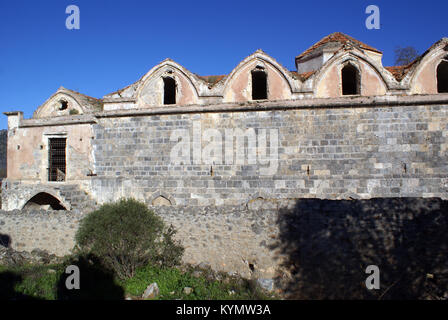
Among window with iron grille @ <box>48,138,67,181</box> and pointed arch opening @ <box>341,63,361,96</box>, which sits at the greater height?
pointed arch opening @ <box>341,63,361,96</box>

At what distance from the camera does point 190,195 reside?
9703 millimetres

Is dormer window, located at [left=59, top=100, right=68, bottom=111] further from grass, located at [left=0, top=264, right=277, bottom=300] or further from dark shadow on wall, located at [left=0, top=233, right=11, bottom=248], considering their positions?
grass, located at [left=0, top=264, right=277, bottom=300]

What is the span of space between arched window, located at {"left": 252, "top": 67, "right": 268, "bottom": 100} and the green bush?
631cm

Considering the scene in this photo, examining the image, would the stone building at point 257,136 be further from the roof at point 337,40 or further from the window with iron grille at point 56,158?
the roof at point 337,40

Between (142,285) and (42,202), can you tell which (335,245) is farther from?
(42,202)

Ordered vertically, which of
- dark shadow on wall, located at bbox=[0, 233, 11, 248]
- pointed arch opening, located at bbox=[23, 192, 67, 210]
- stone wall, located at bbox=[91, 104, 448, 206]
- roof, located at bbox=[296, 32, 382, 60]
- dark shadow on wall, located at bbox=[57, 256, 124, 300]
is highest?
roof, located at bbox=[296, 32, 382, 60]

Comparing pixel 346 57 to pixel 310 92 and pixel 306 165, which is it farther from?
pixel 306 165

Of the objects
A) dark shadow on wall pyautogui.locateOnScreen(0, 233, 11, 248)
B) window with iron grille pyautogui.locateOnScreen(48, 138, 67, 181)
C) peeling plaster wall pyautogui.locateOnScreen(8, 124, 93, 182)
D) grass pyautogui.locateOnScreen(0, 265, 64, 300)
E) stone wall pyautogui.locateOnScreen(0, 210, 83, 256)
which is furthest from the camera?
window with iron grille pyautogui.locateOnScreen(48, 138, 67, 181)

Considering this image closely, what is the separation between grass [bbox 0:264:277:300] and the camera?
561cm

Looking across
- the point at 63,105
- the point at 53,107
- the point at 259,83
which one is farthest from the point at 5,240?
the point at 259,83

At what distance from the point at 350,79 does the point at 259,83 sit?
3.40 m

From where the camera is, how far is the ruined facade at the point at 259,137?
8.90 metres

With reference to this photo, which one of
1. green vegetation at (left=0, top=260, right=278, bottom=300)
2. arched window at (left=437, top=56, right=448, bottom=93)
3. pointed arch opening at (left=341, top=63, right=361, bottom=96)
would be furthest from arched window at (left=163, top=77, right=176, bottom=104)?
arched window at (left=437, top=56, right=448, bottom=93)

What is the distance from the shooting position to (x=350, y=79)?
35.7ft
